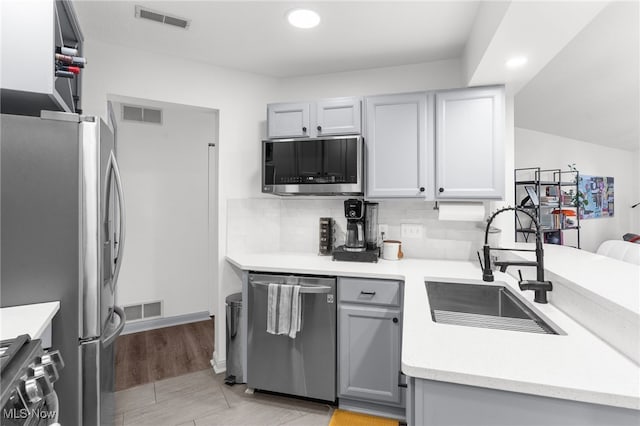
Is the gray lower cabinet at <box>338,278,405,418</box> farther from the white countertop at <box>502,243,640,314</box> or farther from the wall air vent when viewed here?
the wall air vent

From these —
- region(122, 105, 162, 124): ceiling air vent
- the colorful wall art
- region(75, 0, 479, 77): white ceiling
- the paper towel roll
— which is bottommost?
the paper towel roll

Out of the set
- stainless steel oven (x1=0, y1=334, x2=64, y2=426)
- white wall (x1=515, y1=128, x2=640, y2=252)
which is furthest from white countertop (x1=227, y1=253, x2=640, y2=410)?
white wall (x1=515, y1=128, x2=640, y2=252)

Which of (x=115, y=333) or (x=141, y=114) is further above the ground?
(x=141, y=114)

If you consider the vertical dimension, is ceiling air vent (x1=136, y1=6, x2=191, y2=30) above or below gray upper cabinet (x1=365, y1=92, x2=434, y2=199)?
above

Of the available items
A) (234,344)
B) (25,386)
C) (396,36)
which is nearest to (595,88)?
(396,36)

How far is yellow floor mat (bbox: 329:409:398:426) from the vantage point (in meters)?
1.91

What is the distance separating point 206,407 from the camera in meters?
2.05

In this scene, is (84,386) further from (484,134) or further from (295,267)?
(484,134)

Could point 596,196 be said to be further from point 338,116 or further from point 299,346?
point 299,346

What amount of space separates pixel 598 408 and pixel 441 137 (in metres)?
1.78

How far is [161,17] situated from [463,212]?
2398 mm

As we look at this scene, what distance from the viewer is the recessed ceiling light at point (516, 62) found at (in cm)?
177

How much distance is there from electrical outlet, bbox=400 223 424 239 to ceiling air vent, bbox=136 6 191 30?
2150 mm

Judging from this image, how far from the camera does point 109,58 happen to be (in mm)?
2221
